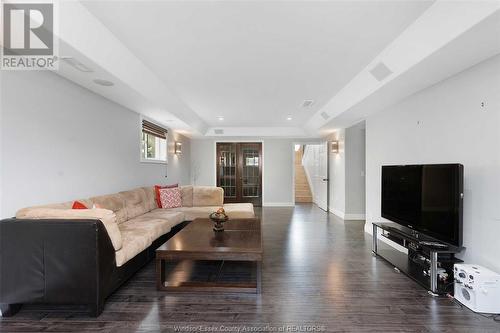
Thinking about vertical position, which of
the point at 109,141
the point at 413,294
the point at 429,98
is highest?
the point at 429,98

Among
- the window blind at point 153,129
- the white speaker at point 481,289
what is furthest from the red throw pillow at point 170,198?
the white speaker at point 481,289

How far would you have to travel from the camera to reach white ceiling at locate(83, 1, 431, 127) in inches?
76.5

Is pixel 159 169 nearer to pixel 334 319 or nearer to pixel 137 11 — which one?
pixel 137 11

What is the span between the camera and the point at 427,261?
8.71 ft

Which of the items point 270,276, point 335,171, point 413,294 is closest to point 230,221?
point 270,276

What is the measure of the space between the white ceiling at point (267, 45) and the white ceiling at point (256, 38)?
0.03ft

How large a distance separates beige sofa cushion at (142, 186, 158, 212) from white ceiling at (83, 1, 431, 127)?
1.99 metres

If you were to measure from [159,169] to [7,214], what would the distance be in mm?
3485

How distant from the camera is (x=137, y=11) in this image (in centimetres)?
198

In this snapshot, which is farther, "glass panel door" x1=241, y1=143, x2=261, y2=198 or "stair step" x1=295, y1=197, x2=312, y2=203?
"stair step" x1=295, y1=197, x2=312, y2=203

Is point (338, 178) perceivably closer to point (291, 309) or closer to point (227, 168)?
point (227, 168)

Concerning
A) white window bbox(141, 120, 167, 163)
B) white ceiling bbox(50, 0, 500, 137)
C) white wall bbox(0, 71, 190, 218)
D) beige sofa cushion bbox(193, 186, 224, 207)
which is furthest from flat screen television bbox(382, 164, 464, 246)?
white window bbox(141, 120, 167, 163)
